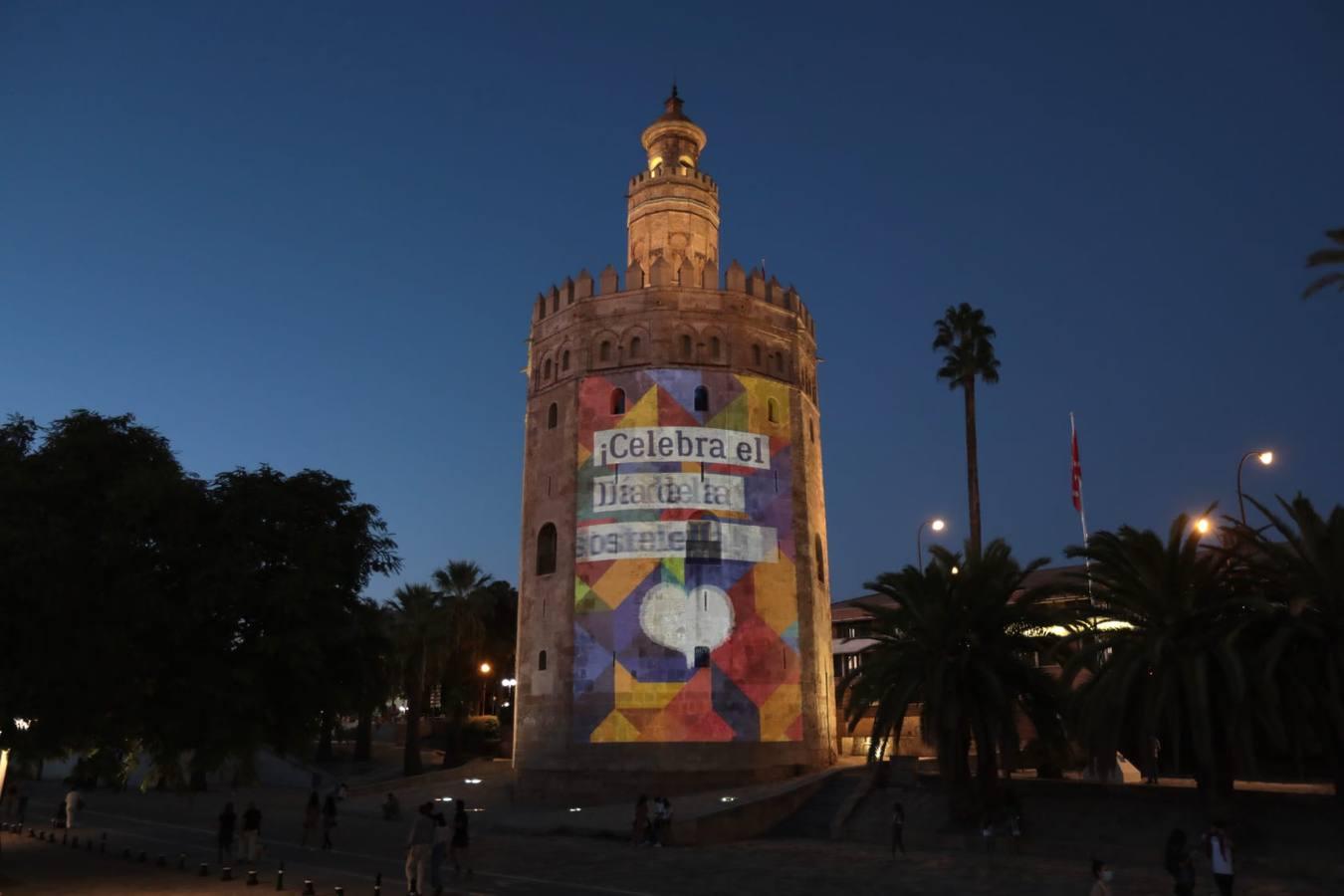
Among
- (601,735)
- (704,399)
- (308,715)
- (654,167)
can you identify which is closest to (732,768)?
(601,735)

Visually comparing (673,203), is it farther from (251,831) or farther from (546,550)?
(251,831)

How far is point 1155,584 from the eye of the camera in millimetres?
23453

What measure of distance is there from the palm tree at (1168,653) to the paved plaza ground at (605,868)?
2.71 meters

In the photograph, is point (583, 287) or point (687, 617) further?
point (583, 287)

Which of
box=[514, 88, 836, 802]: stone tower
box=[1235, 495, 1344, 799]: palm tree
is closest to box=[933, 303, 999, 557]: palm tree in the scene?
box=[514, 88, 836, 802]: stone tower

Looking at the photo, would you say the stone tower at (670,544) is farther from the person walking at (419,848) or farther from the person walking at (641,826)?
the person walking at (419,848)

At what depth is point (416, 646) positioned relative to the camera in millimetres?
49875

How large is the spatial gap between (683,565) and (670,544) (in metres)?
0.96

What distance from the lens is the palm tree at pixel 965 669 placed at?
2648 cm

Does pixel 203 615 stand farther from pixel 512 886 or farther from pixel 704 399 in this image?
pixel 704 399

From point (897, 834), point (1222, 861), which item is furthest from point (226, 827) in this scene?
point (1222, 861)

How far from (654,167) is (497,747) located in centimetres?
3132

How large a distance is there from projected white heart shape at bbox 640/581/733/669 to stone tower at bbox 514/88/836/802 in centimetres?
6

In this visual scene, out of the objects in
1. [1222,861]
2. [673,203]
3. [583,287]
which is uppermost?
[673,203]
